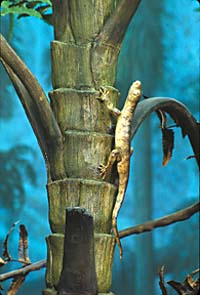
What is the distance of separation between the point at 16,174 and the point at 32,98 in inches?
59.8

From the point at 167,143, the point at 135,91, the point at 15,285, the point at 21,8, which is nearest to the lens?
the point at 135,91

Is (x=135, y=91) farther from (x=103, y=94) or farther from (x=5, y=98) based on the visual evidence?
(x=5, y=98)

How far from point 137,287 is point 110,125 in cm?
166

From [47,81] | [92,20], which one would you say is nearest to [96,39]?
[92,20]

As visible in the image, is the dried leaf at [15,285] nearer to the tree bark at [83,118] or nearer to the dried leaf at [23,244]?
the dried leaf at [23,244]

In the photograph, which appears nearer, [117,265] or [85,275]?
[85,275]

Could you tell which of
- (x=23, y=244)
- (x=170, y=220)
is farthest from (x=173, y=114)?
(x=23, y=244)

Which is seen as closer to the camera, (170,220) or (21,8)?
(170,220)

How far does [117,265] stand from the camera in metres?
2.68

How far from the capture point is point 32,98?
1.12m

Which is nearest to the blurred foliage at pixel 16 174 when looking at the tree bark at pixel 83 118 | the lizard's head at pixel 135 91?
the lizard's head at pixel 135 91

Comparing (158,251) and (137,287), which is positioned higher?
(158,251)

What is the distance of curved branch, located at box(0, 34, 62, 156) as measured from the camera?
42.4 inches

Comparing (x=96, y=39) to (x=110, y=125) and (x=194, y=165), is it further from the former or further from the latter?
(x=194, y=165)
